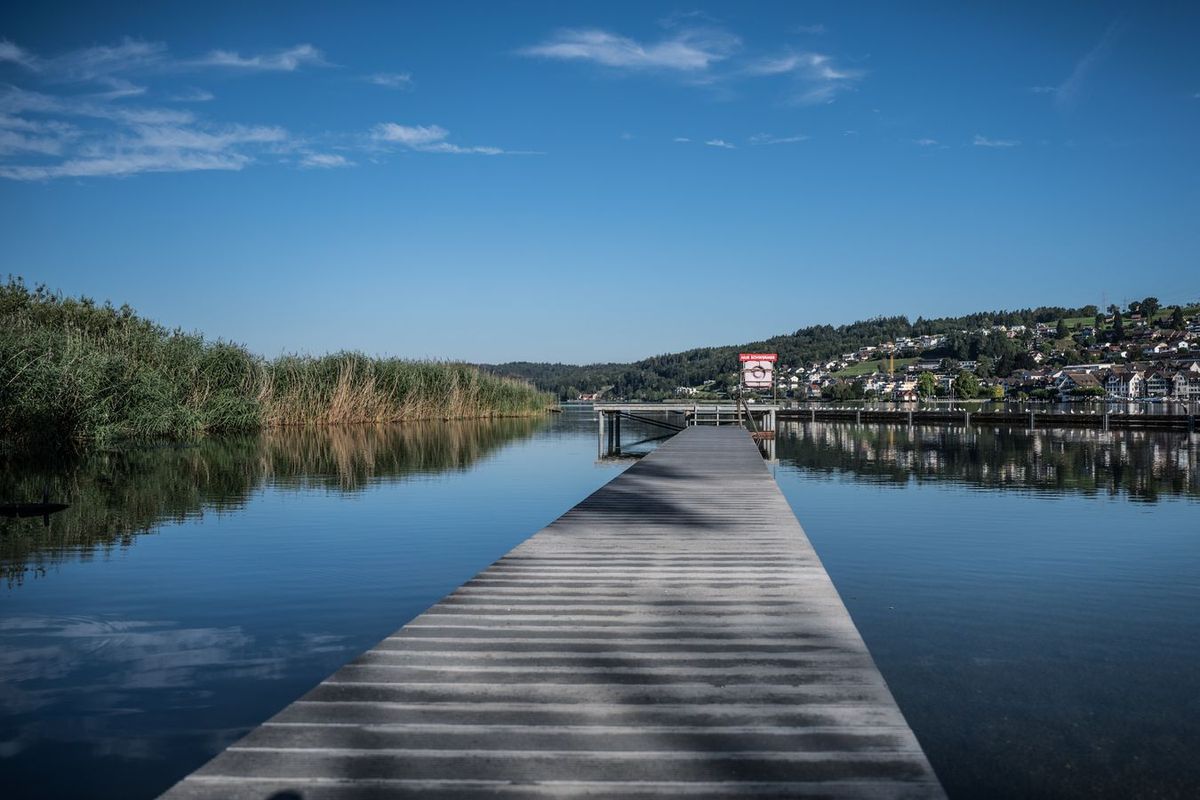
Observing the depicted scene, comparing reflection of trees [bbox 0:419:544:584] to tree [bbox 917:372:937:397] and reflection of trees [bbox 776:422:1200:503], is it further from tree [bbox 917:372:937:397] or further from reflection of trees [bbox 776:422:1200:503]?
tree [bbox 917:372:937:397]

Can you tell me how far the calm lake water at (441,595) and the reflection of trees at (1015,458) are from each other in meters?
0.35

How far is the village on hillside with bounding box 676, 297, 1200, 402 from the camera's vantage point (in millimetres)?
115750

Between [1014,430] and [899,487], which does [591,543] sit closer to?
[899,487]

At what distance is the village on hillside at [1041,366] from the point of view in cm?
11575

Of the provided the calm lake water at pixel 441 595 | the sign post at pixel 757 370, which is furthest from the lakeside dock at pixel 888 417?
the calm lake water at pixel 441 595

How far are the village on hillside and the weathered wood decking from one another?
81.1 m

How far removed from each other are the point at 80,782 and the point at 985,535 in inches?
377

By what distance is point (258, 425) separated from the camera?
29.1 m

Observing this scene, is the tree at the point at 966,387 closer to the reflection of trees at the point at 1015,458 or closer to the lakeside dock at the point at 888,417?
the lakeside dock at the point at 888,417

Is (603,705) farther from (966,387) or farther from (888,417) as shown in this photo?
(966,387)

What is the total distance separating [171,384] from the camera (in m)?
23.8

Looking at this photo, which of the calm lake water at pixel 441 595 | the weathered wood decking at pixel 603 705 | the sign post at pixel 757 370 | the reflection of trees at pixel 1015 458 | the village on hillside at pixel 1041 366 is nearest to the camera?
the weathered wood decking at pixel 603 705

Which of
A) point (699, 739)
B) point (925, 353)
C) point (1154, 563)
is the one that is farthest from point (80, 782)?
point (925, 353)

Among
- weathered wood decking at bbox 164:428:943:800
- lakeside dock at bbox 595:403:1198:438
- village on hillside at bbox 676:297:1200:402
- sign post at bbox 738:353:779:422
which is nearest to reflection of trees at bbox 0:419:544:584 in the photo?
weathered wood decking at bbox 164:428:943:800
